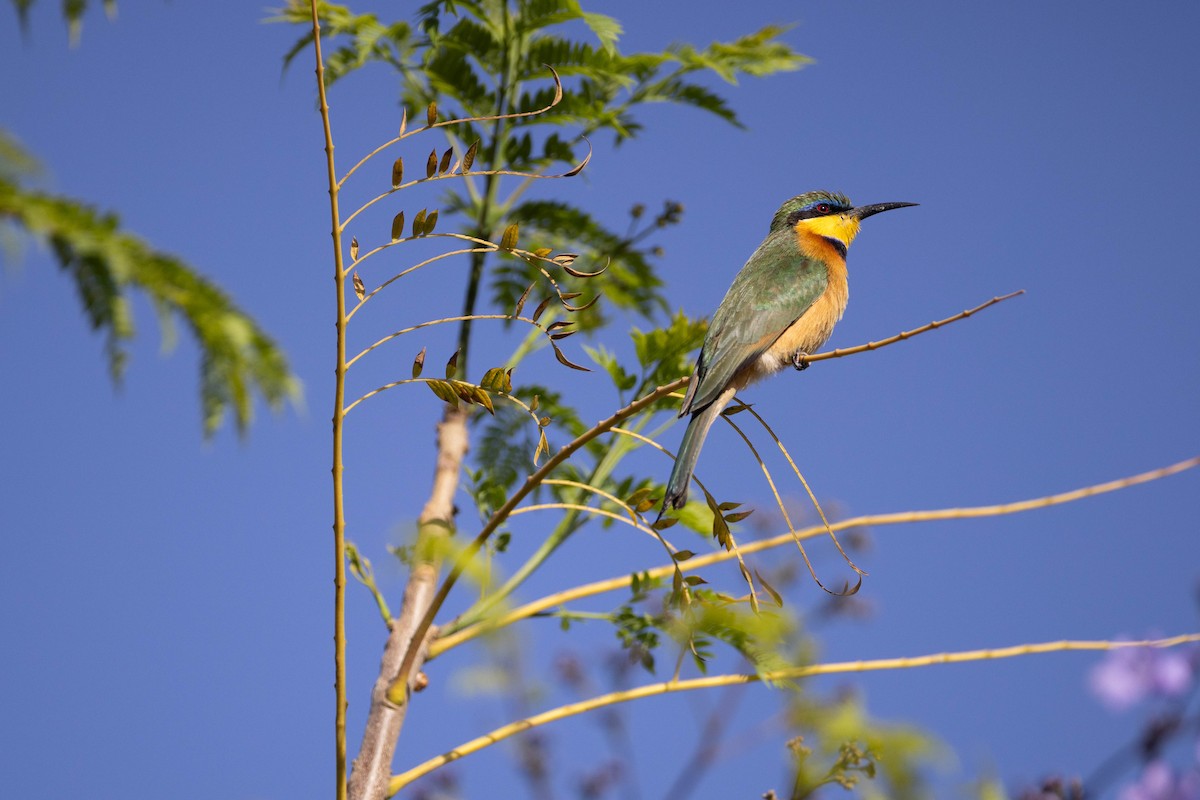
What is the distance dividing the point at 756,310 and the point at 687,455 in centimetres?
129

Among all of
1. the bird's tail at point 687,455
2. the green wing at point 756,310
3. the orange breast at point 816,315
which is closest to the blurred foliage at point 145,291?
the bird's tail at point 687,455

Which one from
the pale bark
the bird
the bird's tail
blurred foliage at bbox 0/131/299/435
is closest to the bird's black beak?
the bird

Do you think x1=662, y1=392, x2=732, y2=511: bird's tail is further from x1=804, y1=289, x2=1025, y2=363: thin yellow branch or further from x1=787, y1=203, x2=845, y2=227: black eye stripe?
x1=787, y1=203, x2=845, y2=227: black eye stripe

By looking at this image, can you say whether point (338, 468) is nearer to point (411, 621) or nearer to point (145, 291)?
point (145, 291)

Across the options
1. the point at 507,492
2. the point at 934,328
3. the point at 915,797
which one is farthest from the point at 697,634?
the point at 934,328

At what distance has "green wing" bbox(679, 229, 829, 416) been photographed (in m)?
3.30

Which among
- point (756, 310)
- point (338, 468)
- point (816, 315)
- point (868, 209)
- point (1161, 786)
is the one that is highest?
point (868, 209)

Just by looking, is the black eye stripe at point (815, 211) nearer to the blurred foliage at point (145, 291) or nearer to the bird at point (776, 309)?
the bird at point (776, 309)

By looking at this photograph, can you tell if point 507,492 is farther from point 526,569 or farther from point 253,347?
point 253,347

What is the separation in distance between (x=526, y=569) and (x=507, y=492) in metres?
0.56

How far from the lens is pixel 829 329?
4598mm

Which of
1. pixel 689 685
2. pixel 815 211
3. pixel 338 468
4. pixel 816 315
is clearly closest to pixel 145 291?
pixel 338 468

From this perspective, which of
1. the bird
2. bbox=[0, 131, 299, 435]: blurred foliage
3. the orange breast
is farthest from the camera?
the orange breast

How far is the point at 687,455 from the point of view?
2805 millimetres
